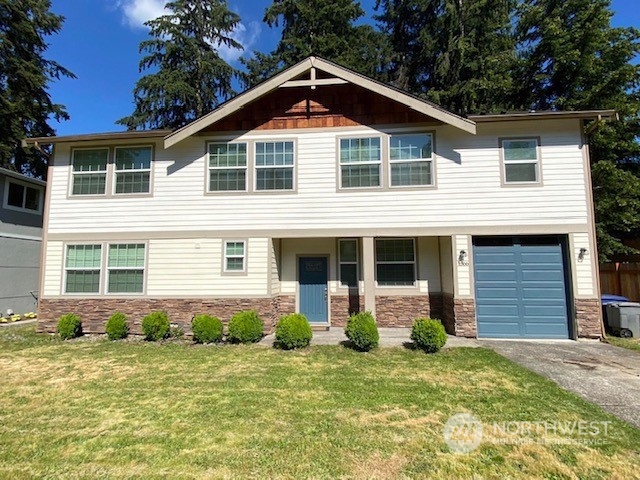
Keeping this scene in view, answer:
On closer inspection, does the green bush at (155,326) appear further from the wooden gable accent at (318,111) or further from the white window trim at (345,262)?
the wooden gable accent at (318,111)

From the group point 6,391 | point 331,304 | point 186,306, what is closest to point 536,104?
point 331,304

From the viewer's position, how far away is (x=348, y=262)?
10.6 meters

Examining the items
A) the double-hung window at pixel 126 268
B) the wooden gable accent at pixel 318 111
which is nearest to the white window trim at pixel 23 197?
the double-hung window at pixel 126 268

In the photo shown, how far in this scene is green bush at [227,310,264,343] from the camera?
853 centimetres

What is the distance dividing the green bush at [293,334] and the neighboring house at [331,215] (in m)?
1.83

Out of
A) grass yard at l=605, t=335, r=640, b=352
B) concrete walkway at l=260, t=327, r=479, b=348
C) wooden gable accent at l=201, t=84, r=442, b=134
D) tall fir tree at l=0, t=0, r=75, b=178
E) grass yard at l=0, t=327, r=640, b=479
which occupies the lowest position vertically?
grass yard at l=0, t=327, r=640, b=479

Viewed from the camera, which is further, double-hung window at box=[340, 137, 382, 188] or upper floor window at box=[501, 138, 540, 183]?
double-hung window at box=[340, 137, 382, 188]

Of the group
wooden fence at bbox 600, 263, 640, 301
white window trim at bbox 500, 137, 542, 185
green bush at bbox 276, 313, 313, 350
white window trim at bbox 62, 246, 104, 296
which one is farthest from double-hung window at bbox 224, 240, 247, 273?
wooden fence at bbox 600, 263, 640, 301

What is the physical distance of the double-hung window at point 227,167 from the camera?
10109 mm

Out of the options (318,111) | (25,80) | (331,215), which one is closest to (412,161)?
(331,215)

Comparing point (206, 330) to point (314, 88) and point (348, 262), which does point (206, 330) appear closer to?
point (348, 262)

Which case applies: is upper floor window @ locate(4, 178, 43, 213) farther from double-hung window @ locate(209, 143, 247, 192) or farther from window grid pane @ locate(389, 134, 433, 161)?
window grid pane @ locate(389, 134, 433, 161)

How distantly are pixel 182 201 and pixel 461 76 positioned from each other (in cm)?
1772

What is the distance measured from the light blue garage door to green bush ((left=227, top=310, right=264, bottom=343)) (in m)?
5.68
